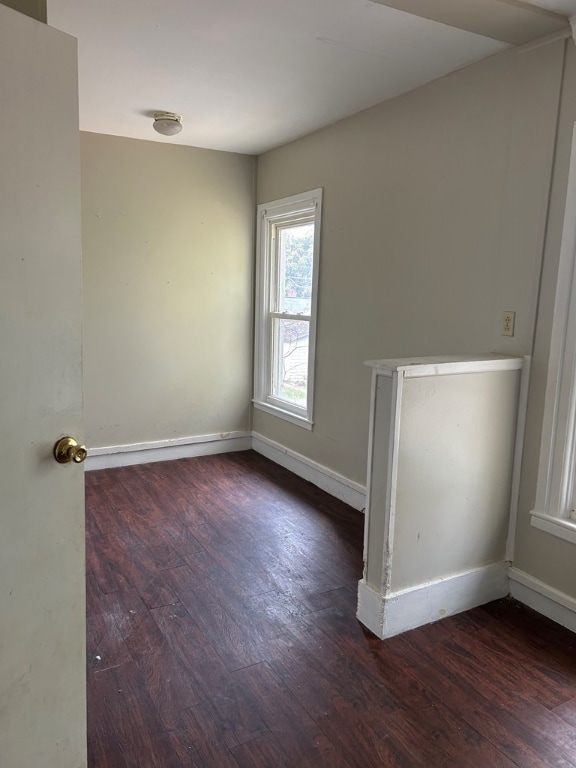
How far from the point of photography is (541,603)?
2404 mm

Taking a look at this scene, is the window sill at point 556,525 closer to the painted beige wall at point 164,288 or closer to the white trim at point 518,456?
the white trim at point 518,456

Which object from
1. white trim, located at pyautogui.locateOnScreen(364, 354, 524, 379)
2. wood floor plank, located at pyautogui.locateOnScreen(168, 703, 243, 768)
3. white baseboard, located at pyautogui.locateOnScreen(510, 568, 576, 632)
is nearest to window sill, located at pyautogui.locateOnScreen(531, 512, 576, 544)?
white baseboard, located at pyautogui.locateOnScreen(510, 568, 576, 632)

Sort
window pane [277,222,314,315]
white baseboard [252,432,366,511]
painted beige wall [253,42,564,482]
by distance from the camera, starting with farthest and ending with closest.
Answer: window pane [277,222,314,315] → white baseboard [252,432,366,511] → painted beige wall [253,42,564,482]

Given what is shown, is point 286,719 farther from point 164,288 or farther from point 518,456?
point 164,288

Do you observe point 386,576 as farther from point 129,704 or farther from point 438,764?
point 129,704

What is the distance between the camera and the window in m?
3.93

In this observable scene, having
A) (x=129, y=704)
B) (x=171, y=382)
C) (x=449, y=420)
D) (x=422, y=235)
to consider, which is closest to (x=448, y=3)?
(x=422, y=235)

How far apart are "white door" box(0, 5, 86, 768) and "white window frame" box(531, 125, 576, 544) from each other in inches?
72.5

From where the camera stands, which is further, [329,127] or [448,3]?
[329,127]

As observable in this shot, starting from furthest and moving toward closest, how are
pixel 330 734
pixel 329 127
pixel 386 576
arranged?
pixel 329 127 < pixel 386 576 < pixel 330 734

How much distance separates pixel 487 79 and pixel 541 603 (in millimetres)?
2306

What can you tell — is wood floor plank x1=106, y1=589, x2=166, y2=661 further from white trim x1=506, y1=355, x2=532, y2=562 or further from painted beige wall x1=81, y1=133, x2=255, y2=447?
painted beige wall x1=81, y1=133, x2=255, y2=447

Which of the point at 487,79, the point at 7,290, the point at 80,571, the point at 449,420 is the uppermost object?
the point at 487,79

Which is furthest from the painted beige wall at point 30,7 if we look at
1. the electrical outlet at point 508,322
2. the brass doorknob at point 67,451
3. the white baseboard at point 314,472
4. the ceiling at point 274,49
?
the white baseboard at point 314,472
